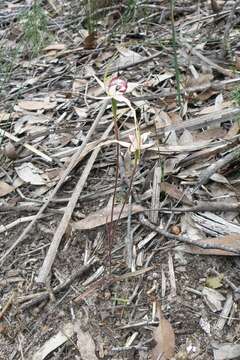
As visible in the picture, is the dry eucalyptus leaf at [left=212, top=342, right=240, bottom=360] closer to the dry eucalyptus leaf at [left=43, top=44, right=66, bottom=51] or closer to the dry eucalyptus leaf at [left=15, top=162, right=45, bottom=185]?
the dry eucalyptus leaf at [left=15, top=162, right=45, bottom=185]

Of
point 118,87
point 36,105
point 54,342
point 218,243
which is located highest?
point 118,87

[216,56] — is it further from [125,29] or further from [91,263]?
[91,263]

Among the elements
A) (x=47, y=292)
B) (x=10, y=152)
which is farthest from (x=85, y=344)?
(x=10, y=152)

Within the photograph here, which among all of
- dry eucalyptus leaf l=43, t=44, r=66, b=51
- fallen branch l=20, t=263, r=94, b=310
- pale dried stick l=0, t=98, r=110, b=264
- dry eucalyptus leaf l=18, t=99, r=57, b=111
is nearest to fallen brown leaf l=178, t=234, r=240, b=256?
fallen branch l=20, t=263, r=94, b=310

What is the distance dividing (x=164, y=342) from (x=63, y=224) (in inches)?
18.9

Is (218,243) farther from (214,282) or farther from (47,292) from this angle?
(47,292)

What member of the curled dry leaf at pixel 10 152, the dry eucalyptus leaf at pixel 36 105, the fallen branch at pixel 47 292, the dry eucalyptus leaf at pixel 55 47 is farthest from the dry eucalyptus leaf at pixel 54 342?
the dry eucalyptus leaf at pixel 55 47

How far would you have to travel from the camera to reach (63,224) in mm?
1704

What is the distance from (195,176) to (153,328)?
497mm

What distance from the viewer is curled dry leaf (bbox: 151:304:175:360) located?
55.5 inches

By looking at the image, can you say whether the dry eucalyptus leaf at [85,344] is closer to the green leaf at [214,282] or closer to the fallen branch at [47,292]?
the fallen branch at [47,292]

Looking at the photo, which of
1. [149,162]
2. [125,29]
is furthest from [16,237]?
[125,29]

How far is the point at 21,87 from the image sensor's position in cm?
245

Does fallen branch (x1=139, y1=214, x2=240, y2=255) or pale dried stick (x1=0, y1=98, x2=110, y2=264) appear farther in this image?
pale dried stick (x1=0, y1=98, x2=110, y2=264)
